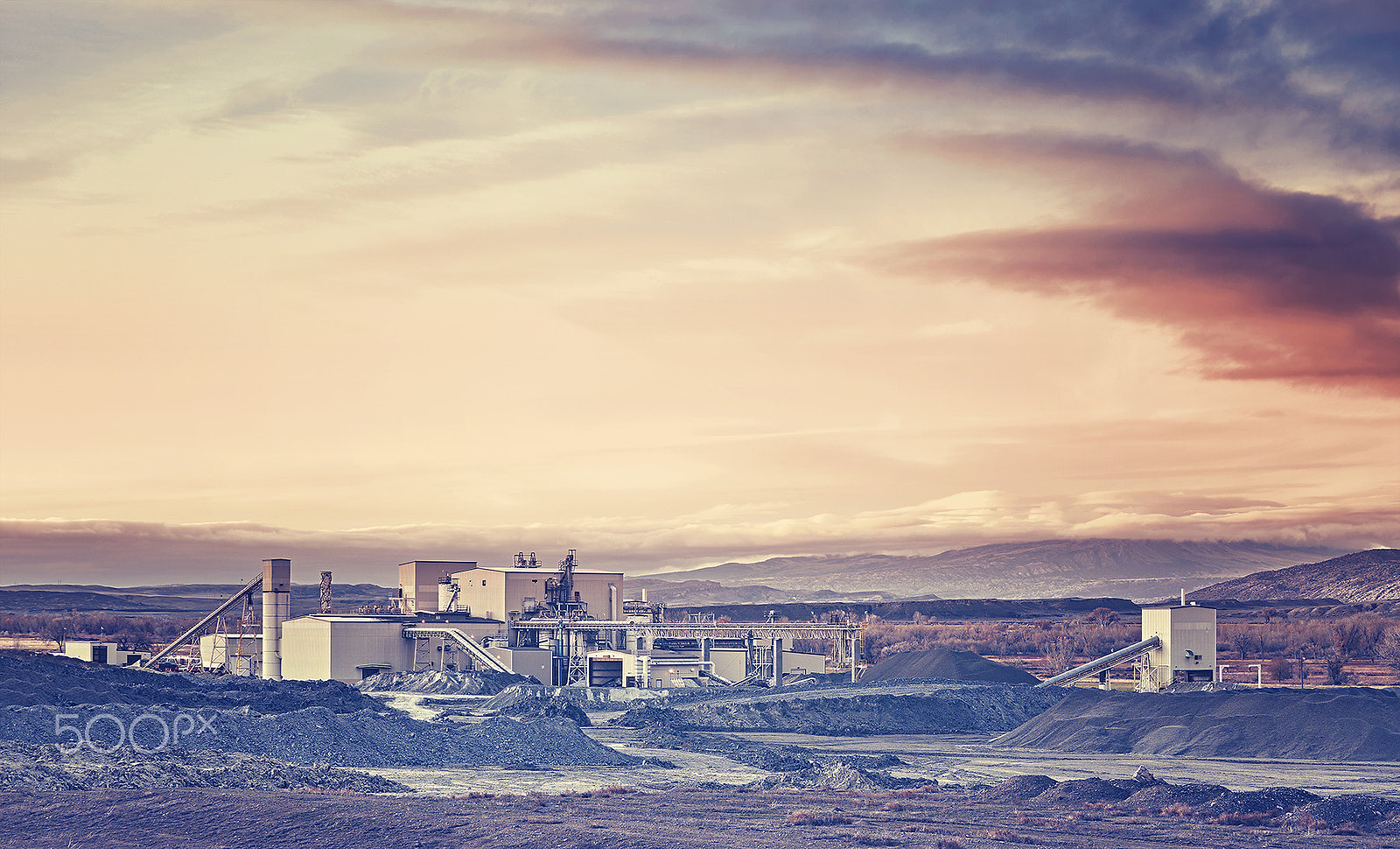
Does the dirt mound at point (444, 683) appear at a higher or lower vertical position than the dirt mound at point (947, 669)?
higher

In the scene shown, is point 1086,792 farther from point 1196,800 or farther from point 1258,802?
point 1258,802

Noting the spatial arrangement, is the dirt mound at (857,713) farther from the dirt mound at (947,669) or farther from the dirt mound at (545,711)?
the dirt mound at (947,669)

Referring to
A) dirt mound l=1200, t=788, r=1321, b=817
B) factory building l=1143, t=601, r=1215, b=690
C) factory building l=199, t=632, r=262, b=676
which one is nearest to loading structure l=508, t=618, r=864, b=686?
factory building l=199, t=632, r=262, b=676

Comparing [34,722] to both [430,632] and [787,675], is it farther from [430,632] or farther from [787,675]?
[787,675]

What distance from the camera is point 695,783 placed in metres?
46.1

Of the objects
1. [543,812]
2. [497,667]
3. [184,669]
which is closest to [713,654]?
[497,667]

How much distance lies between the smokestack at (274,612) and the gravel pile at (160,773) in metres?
40.8

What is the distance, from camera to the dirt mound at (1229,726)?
54625mm

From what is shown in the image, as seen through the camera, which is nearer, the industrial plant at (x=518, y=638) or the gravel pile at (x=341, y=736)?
the gravel pile at (x=341, y=736)

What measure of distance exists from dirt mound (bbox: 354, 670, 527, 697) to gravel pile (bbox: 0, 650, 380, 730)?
3425 millimetres

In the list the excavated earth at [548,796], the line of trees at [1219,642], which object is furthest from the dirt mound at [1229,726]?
the line of trees at [1219,642]

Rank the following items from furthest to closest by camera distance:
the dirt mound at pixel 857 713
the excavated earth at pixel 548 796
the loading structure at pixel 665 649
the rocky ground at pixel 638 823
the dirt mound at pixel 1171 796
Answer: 1. the loading structure at pixel 665 649
2. the dirt mound at pixel 857 713
3. the dirt mound at pixel 1171 796
4. the excavated earth at pixel 548 796
5. the rocky ground at pixel 638 823

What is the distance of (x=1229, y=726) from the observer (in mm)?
56656

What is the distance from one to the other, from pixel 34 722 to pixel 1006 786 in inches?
1226
